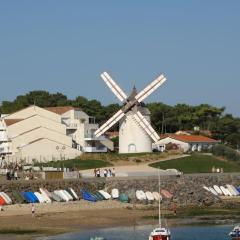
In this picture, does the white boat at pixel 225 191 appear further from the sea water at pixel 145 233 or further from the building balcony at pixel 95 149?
the building balcony at pixel 95 149

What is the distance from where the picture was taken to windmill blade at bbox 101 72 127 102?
343 feet

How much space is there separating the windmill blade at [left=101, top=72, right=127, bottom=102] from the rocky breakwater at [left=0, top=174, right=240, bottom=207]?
2395cm

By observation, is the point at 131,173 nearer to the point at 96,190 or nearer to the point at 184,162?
the point at 96,190

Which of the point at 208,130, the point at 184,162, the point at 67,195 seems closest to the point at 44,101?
the point at 208,130

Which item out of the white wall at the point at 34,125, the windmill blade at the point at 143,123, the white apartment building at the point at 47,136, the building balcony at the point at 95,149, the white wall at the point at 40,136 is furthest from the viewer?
the building balcony at the point at 95,149

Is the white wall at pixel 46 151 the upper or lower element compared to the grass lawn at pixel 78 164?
upper

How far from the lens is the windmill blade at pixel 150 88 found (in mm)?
103438

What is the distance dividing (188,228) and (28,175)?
2434 centimetres

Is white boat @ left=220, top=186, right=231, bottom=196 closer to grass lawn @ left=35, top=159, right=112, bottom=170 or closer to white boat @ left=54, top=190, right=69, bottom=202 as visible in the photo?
grass lawn @ left=35, top=159, right=112, bottom=170

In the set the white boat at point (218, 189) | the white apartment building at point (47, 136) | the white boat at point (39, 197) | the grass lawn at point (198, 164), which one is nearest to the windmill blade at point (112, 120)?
the white apartment building at point (47, 136)

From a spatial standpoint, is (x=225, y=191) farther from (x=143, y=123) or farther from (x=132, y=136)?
(x=132, y=136)

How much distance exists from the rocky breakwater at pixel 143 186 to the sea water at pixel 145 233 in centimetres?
1387

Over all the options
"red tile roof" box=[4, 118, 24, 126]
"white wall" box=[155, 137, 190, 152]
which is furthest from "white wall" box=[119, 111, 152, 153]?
"white wall" box=[155, 137, 190, 152]

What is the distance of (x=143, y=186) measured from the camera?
76562 millimetres
